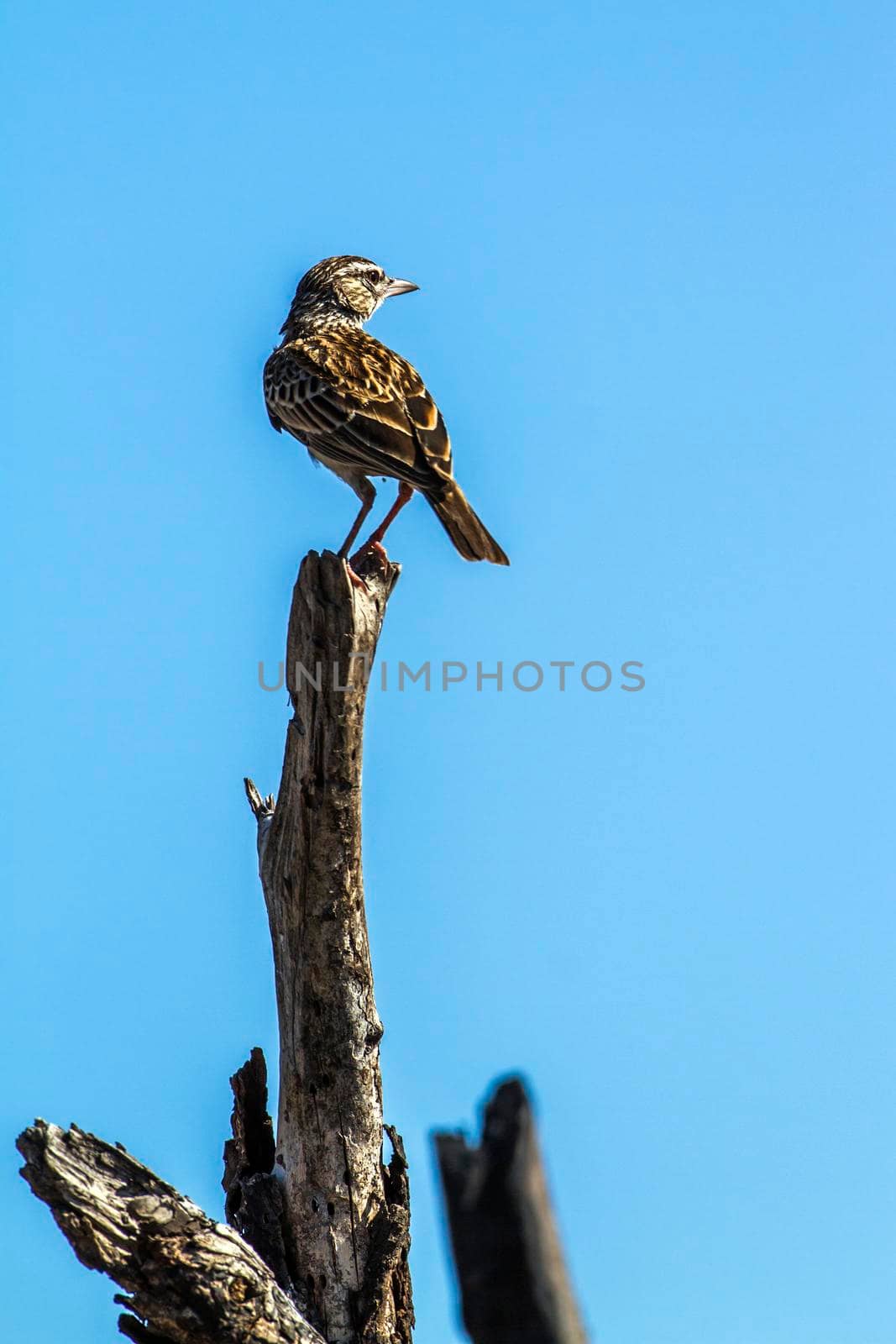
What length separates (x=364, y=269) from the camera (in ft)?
34.8

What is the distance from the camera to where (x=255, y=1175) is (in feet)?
22.1

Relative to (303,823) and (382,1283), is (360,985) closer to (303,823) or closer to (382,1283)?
(303,823)

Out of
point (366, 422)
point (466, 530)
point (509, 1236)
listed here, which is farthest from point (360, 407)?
point (509, 1236)

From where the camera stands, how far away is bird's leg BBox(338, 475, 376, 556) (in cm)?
748

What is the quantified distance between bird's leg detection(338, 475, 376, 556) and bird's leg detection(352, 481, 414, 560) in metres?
0.18

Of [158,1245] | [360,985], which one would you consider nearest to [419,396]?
[360,985]

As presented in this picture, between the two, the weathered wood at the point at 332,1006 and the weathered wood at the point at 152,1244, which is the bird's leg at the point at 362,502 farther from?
the weathered wood at the point at 152,1244

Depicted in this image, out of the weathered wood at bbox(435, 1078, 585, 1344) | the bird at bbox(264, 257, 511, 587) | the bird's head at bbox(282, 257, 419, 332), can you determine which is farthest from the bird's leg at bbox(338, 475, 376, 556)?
the weathered wood at bbox(435, 1078, 585, 1344)

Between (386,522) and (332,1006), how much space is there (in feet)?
8.49

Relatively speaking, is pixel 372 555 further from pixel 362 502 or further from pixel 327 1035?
pixel 327 1035

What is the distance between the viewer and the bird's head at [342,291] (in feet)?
33.6

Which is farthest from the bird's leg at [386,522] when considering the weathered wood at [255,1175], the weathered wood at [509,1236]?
the weathered wood at [509,1236]

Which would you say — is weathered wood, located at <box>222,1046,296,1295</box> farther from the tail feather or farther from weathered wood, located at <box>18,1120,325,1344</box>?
the tail feather

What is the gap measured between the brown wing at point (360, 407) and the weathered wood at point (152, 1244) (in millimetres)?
3887
